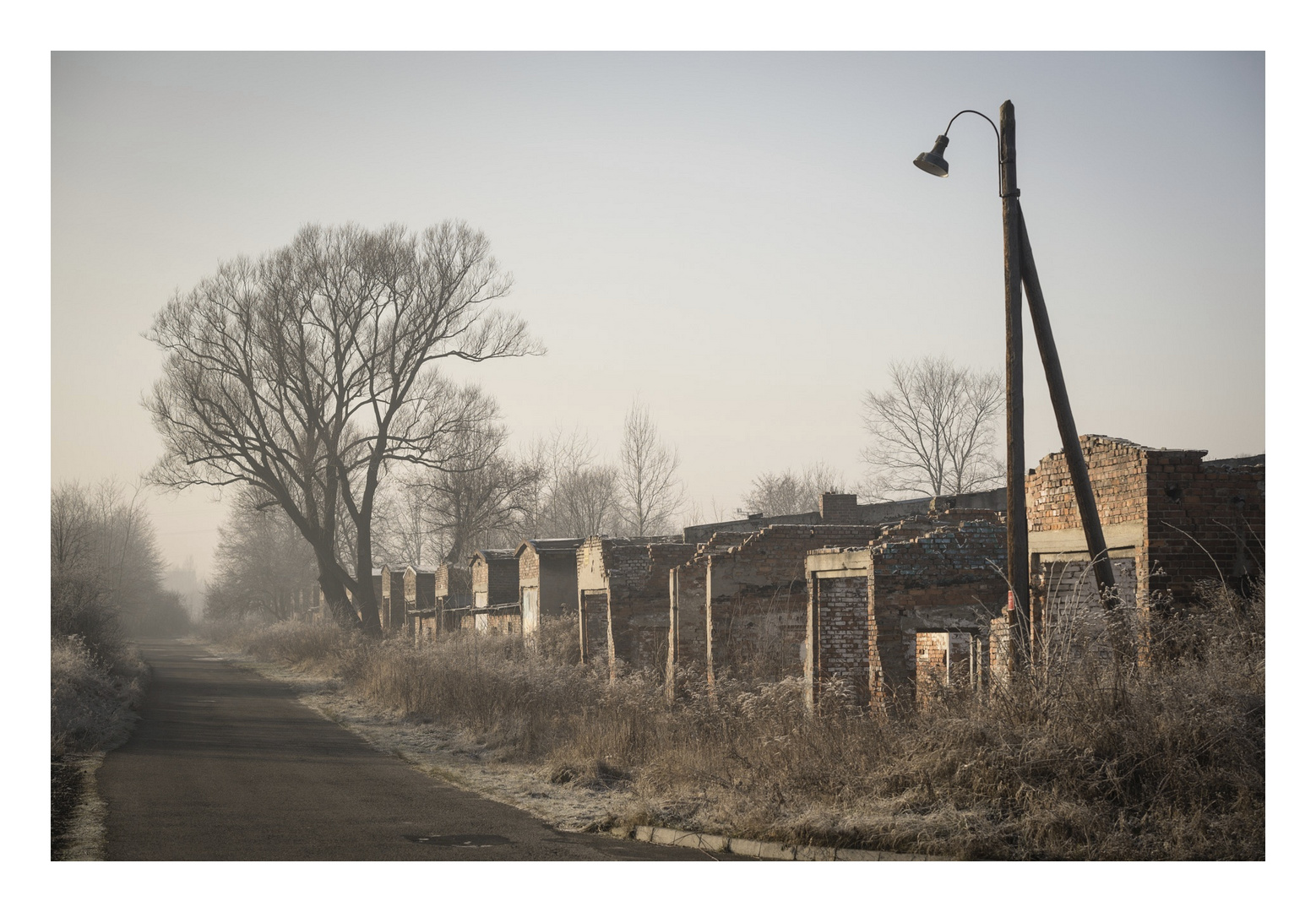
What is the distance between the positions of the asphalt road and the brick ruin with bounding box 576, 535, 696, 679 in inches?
223

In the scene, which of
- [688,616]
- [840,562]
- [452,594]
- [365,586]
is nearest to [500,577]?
[365,586]

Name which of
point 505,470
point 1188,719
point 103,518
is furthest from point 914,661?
point 103,518

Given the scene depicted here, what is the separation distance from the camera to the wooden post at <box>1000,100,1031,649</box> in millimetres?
9562

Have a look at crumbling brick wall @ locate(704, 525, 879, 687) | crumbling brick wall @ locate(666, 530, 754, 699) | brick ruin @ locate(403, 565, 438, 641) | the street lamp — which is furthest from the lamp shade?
brick ruin @ locate(403, 565, 438, 641)

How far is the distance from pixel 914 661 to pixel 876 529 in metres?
4.43

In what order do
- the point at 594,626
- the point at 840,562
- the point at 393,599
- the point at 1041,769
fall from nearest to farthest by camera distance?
the point at 1041,769
the point at 840,562
the point at 594,626
the point at 393,599

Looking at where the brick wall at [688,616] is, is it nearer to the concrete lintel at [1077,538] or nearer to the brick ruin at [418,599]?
the concrete lintel at [1077,538]

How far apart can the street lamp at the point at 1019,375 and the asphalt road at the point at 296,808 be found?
427 centimetres

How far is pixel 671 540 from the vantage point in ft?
71.4

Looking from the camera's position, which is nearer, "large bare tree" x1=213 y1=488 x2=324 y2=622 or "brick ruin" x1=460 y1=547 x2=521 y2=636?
"brick ruin" x1=460 y1=547 x2=521 y2=636

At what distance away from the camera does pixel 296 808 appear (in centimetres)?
1066

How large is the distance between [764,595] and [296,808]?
8542 mm

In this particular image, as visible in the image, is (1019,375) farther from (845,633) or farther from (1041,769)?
(845,633)

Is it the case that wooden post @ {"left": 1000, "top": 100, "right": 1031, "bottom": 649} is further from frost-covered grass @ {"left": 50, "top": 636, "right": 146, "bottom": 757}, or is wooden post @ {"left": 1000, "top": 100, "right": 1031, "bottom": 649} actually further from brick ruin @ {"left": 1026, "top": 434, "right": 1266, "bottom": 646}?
frost-covered grass @ {"left": 50, "top": 636, "right": 146, "bottom": 757}
